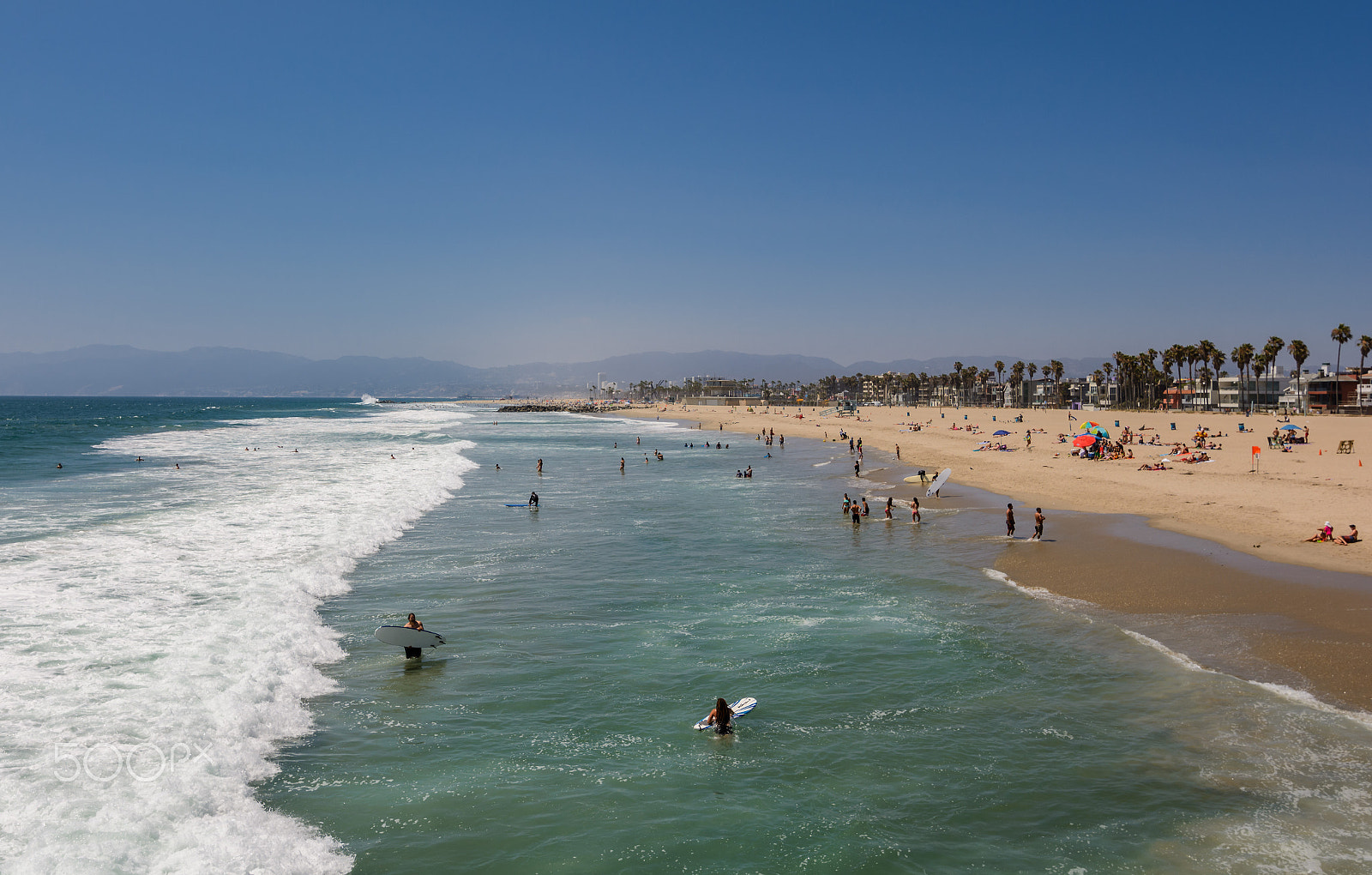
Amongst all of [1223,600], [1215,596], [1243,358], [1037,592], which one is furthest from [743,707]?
[1243,358]

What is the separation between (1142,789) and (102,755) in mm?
15326

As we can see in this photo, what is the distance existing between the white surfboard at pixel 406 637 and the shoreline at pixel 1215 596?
15.5m

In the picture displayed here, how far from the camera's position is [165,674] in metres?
15.2

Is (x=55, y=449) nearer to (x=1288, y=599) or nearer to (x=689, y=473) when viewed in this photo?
(x=689, y=473)

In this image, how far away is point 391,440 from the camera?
289ft

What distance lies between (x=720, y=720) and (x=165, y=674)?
10901mm

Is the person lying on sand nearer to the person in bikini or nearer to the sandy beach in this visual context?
the sandy beach

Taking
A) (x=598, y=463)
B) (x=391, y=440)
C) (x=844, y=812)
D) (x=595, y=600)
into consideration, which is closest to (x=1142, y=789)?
(x=844, y=812)

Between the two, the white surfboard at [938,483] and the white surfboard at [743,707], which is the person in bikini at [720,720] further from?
the white surfboard at [938,483]

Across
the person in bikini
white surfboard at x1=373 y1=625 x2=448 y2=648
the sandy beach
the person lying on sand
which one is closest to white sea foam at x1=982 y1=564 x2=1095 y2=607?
the sandy beach

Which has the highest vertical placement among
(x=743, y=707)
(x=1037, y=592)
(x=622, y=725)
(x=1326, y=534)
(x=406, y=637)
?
(x=1326, y=534)

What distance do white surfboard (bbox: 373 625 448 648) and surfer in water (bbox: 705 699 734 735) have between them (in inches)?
256

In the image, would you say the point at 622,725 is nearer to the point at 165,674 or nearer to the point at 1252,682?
the point at 165,674

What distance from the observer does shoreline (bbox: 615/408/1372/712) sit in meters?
15.1
